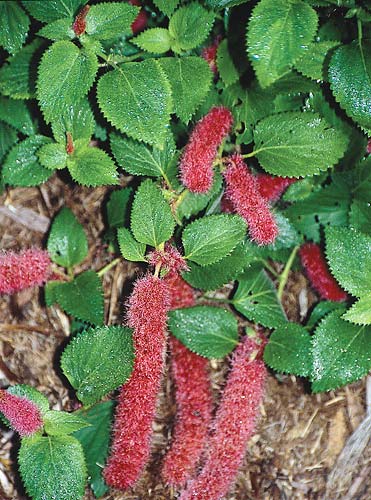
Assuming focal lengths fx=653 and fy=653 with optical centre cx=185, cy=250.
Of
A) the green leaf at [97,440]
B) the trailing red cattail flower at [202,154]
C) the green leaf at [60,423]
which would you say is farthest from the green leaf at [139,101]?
the green leaf at [97,440]

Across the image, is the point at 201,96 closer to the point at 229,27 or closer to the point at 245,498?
the point at 229,27

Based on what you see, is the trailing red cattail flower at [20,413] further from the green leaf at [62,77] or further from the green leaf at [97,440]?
the green leaf at [62,77]

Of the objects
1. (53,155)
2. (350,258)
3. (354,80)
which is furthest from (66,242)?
(354,80)

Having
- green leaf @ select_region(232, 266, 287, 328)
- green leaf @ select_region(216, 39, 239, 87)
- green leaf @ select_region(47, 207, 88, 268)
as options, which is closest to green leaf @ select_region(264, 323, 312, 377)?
green leaf @ select_region(232, 266, 287, 328)

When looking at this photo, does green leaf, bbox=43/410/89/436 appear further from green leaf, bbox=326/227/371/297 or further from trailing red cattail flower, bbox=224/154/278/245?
green leaf, bbox=326/227/371/297

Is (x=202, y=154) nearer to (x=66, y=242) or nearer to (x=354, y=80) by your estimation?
(x=354, y=80)

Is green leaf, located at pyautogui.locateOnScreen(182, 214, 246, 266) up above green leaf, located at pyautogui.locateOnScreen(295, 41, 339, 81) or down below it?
below

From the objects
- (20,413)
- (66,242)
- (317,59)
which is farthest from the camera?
(66,242)
